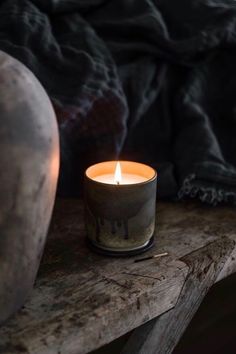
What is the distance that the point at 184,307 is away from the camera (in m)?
0.49

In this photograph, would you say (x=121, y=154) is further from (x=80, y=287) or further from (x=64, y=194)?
(x=80, y=287)

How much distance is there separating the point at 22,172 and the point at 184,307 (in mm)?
228

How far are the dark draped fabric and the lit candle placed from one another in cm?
7

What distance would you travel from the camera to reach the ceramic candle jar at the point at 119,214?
48 centimetres

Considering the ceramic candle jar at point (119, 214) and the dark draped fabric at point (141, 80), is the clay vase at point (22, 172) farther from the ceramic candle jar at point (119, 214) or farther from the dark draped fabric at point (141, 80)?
the dark draped fabric at point (141, 80)

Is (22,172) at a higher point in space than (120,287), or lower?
higher

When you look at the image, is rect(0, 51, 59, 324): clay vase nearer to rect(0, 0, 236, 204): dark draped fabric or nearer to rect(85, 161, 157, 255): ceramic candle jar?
rect(85, 161, 157, 255): ceramic candle jar

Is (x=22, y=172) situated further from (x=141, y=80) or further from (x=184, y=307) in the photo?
(x=141, y=80)

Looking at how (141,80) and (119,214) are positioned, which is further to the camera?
(141,80)

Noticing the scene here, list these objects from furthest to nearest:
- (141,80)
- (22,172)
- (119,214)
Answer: (141,80), (119,214), (22,172)

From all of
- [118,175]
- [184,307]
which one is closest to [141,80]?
[118,175]

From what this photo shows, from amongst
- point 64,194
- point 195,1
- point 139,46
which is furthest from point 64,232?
point 195,1

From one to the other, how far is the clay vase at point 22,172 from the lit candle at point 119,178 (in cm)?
13

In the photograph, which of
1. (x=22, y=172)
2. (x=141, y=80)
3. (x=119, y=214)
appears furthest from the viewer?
(x=141, y=80)
